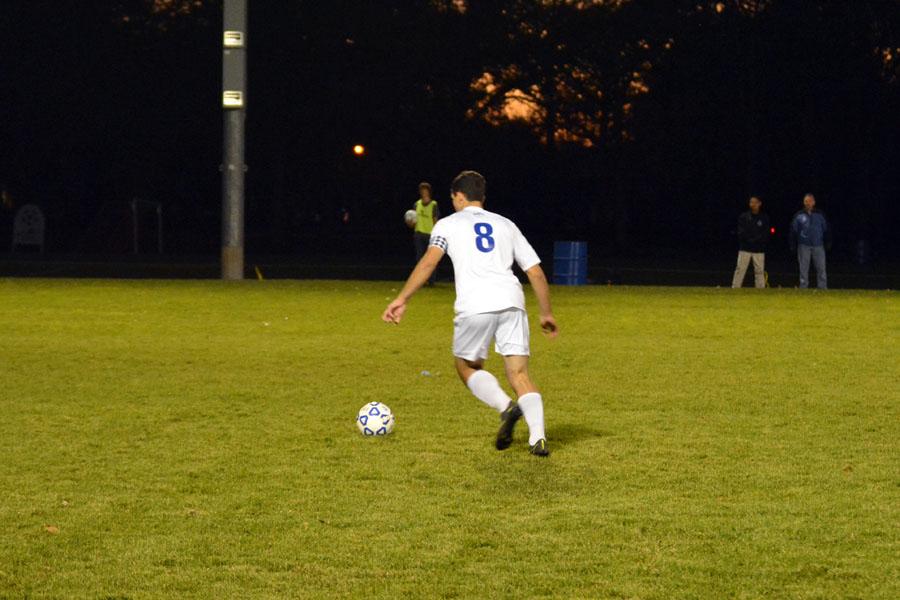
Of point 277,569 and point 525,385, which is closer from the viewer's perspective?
point 277,569

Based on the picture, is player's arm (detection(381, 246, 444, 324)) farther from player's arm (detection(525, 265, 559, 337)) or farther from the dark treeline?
the dark treeline

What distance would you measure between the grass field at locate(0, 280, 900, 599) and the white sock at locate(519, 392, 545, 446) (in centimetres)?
19

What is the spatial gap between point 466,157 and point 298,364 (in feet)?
140

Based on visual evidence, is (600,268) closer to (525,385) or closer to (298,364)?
(298,364)

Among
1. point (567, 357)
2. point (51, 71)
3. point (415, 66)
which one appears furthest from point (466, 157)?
point (567, 357)

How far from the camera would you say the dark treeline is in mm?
49656

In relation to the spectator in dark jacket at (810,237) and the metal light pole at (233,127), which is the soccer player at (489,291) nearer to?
the spectator in dark jacket at (810,237)

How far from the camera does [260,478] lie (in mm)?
8438

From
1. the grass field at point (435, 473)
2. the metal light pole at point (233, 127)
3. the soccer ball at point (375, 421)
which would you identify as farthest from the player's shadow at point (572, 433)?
the metal light pole at point (233, 127)

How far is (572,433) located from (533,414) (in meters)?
1.22

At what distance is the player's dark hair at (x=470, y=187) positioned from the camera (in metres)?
9.26

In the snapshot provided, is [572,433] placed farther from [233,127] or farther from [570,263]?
[570,263]

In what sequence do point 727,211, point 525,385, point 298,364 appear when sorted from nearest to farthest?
point 525,385 → point 298,364 → point 727,211

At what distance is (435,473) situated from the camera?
8562mm
